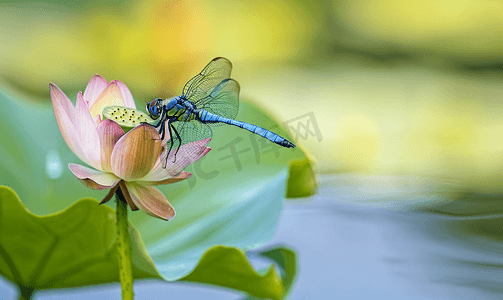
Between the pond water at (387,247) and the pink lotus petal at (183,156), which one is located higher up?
the pink lotus petal at (183,156)

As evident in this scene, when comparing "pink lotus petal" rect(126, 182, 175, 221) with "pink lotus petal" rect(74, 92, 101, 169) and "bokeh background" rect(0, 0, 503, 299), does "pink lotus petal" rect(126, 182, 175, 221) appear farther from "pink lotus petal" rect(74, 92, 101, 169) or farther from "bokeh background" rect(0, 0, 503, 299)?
"bokeh background" rect(0, 0, 503, 299)

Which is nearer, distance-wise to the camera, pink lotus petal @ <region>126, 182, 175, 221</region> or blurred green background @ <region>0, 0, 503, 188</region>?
pink lotus petal @ <region>126, 182, 175, 221</region>

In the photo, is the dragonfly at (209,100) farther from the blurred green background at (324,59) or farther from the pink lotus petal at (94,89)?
the blurred green background at (324,59)

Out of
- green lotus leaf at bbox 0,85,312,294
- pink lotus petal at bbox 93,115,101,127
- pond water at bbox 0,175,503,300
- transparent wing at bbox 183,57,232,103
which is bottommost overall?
pond water at bbox 0,175,503,300

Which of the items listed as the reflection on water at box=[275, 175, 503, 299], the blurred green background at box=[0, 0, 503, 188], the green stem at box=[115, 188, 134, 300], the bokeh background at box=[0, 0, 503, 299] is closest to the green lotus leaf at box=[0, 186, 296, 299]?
the green stem at box=[115, 188, 134, 300]

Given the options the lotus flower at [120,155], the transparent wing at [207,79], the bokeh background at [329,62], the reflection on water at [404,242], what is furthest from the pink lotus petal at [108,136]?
the bokeh background at [329,62]

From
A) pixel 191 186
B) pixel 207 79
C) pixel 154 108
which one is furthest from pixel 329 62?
pixel 154 108

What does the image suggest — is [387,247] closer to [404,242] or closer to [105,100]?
[404,242]

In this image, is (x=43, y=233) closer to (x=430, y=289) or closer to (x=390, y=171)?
(x=430, y=289)
